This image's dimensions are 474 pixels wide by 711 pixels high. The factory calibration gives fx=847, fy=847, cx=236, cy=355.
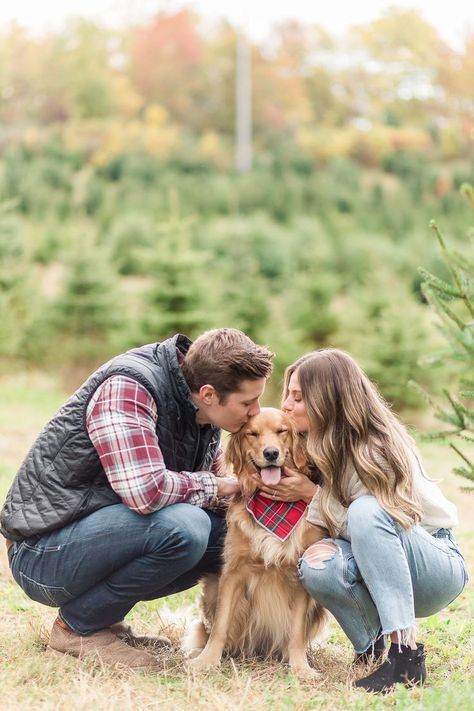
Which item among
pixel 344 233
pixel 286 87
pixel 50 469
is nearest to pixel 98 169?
pixel 344 233

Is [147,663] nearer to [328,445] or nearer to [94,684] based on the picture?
[94,684]

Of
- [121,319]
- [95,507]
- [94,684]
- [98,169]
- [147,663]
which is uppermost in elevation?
[95,507]

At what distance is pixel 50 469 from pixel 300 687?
49.5 inches

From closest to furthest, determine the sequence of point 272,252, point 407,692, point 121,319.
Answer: point 407,692, point 121,319, point 272,252

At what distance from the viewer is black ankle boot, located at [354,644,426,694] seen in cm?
310

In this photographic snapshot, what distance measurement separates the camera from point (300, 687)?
3.18m

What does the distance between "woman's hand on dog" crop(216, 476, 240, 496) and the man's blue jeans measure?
19 cm

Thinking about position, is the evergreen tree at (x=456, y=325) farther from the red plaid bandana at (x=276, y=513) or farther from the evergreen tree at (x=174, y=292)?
the evergreen tree at (x=174, y=292)

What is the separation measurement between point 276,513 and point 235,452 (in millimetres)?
314

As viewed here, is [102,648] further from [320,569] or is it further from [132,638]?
[320,569]

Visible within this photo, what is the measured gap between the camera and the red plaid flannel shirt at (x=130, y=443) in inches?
125

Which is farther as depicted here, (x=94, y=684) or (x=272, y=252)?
(x=272, y=252)

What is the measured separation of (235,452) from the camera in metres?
3.65

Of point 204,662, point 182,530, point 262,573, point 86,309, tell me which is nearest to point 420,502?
point 262,573
